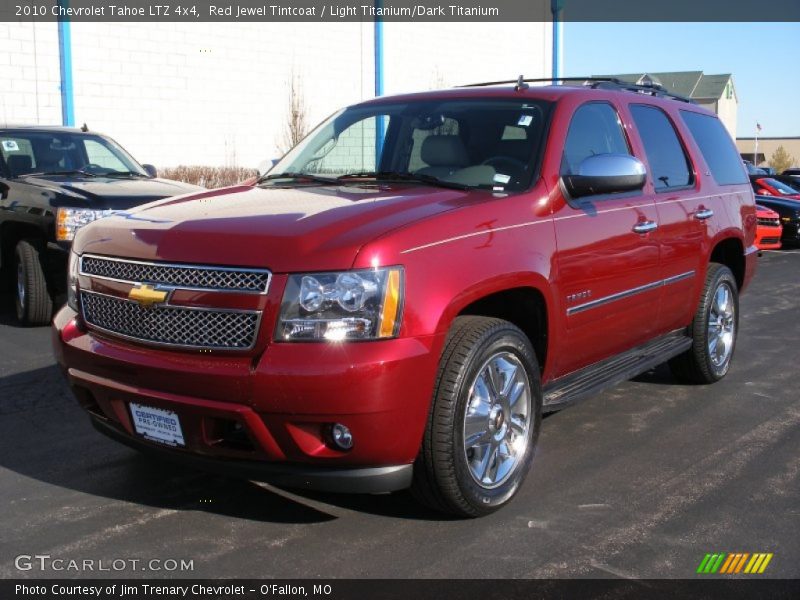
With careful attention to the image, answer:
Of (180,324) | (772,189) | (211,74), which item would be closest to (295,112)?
(211,74)

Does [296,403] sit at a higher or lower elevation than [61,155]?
lower

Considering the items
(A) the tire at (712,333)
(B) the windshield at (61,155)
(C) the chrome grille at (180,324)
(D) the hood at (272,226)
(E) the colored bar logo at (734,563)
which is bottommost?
(E) the colored bar logo at (734,563)

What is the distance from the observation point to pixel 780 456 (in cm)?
471

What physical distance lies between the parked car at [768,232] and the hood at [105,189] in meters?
8.19

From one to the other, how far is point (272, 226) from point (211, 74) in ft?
57.6

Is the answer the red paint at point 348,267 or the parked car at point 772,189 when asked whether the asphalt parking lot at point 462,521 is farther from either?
the parked car at point 772,189

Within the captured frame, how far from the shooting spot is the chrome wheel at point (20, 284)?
26.5 feet

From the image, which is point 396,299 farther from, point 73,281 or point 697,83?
point 697,83

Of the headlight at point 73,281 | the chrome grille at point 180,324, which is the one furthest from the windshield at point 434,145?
the chrome grille at point 180,324

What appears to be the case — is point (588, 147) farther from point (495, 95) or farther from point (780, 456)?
point (780, 456)

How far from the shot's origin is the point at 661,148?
5.50m

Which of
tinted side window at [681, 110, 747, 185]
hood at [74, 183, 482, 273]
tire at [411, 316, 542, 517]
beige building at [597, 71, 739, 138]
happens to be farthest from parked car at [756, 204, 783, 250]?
beige building at [597, 71, 739, 138]

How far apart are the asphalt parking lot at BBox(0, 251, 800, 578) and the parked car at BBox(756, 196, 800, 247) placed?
1290 centimetres
